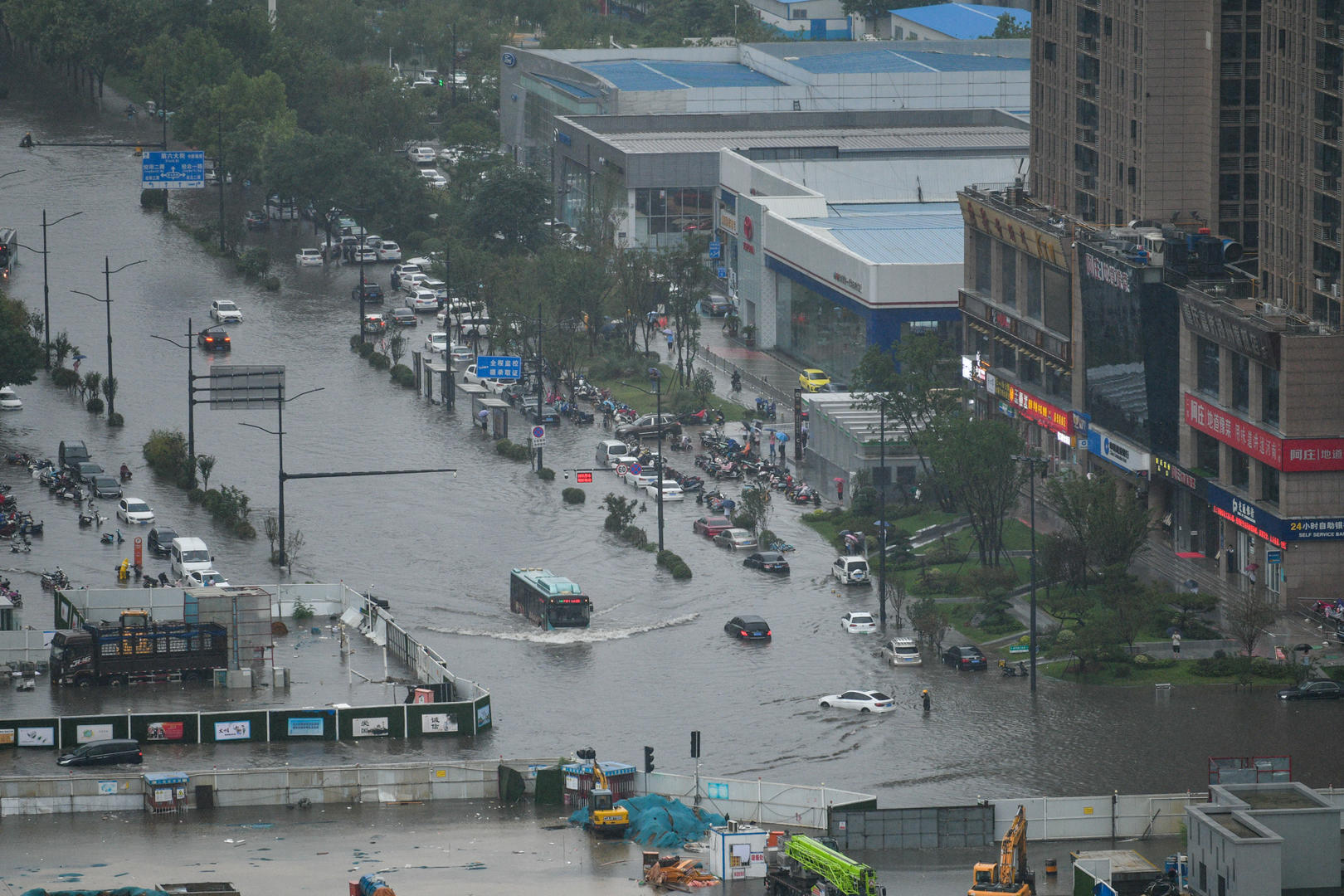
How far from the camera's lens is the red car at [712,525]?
136125 mm

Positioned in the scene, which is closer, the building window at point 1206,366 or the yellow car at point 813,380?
the building window at point 1206,366

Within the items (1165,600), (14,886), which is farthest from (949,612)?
(14,886)

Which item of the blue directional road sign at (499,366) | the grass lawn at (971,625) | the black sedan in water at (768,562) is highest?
the blue directional road sign at (499,366)

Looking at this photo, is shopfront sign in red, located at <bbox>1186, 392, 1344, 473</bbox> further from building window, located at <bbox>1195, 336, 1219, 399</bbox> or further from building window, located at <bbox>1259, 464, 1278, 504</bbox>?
building window, located at <bbox>1195, 336, 1219, 399</bbox>

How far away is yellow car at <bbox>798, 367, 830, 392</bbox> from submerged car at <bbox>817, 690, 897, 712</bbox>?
52.7 m

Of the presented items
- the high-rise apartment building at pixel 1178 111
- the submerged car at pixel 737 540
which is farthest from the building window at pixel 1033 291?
the submerged car at pixel 737 540

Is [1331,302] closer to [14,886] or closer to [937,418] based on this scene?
[937,418]

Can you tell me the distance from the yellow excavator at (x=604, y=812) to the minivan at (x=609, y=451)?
58.5 metres

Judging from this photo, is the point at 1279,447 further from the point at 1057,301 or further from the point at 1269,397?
the point at 1057,301

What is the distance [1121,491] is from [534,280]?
54.7 metres

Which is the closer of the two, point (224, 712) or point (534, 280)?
point (224, 712)

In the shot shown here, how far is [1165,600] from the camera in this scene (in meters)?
119

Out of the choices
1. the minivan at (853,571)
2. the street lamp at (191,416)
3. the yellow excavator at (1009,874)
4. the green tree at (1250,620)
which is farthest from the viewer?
the street lamp at (191,416)

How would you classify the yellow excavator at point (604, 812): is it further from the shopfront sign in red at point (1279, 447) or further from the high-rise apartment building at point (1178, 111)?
the high-rise apartment building at point (1178, 111)
